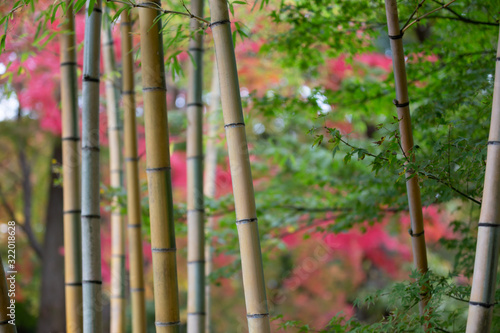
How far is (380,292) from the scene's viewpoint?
1685 millimetres

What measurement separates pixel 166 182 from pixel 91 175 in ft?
1.51

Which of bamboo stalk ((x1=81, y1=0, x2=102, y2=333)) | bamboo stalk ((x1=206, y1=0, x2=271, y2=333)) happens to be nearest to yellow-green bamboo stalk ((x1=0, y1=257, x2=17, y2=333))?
bamboo stalk ((x1=81, y1=0, x2=102, y2=333))

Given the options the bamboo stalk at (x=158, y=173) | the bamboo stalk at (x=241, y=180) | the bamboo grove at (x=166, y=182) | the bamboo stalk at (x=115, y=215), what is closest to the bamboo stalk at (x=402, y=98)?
the bamboo grove at (x=166, y=182)

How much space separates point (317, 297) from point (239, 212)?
22.3ft

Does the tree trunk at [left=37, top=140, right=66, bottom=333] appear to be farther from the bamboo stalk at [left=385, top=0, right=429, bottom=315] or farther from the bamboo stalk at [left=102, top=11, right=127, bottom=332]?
the bamboo stalk at [left=385, top=0, right=429, bottom=315]

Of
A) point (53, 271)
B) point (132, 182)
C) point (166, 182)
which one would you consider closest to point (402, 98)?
point (166, 182)

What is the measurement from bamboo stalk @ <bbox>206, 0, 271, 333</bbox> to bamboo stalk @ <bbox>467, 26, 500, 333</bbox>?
1.94 ft

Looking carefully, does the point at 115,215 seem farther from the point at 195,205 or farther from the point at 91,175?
the point at 91,175

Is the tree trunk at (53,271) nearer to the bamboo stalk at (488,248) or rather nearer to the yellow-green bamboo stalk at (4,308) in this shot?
the yellow-green bamboo stalk at (4,308)

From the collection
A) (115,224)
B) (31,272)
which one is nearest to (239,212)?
(115,224)

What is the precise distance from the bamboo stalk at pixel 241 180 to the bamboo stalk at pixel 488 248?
593 mm

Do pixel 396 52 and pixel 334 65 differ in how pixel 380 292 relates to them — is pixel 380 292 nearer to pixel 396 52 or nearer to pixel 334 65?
pixel 396 52

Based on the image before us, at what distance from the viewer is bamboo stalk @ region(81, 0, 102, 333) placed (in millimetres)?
1980

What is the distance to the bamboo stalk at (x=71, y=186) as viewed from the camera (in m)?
2.09
